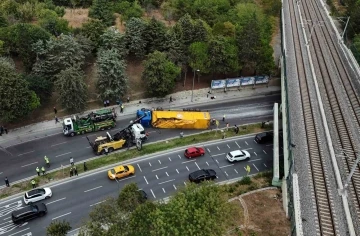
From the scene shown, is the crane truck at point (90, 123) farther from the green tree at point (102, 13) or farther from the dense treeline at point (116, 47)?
the green tree at point (102, 13)

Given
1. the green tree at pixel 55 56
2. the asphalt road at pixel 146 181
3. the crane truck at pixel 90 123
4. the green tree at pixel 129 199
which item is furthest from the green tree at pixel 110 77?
the green tree at pixel 129 199

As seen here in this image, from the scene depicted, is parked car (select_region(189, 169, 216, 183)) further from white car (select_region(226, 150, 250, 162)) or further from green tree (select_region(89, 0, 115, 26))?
green tree (select_region(89, 0, 115, 26))

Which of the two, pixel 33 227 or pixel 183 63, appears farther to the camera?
pixel 183 63

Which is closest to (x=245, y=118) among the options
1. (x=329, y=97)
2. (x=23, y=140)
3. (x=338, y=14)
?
(x=329, y=97)

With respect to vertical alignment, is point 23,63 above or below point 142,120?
above

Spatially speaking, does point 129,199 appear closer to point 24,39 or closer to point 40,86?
point 40,86

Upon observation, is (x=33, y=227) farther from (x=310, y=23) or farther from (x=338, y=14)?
(x=338, y=14)
